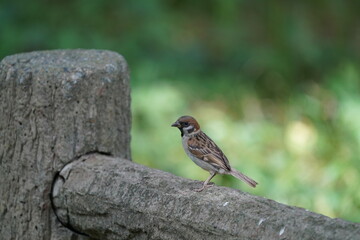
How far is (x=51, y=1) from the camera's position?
319 inches

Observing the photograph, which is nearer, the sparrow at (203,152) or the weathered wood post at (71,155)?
the weathered wood post at (71,155)

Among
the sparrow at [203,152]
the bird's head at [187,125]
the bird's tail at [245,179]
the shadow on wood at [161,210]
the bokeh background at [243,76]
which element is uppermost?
the bokeh background at [243,76]

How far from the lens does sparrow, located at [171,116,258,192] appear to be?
3.42m

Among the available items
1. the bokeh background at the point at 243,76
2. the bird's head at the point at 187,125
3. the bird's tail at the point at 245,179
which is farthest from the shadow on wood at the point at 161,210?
the bokeh background at the point at 243,76

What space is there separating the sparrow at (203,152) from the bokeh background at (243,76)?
145cm

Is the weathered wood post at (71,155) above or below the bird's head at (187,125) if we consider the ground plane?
below

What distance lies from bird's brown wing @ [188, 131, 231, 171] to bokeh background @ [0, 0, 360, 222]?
1509 millimetres

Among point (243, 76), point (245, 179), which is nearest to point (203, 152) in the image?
point (245, 179)

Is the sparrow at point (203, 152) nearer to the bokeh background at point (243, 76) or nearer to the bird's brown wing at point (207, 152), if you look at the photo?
the bird's brown wing at point (207, 152)

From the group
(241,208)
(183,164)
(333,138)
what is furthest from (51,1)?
(241,208)

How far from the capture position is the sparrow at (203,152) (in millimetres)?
3416

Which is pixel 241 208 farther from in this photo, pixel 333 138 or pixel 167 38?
pixel 167 38

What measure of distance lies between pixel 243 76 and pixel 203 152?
4.13 m

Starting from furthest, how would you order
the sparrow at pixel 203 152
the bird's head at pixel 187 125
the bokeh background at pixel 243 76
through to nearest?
the bokeh background at pixel 243 76 < the bird's head at pixel 187 125 < the sparrow at pixel 203 152
